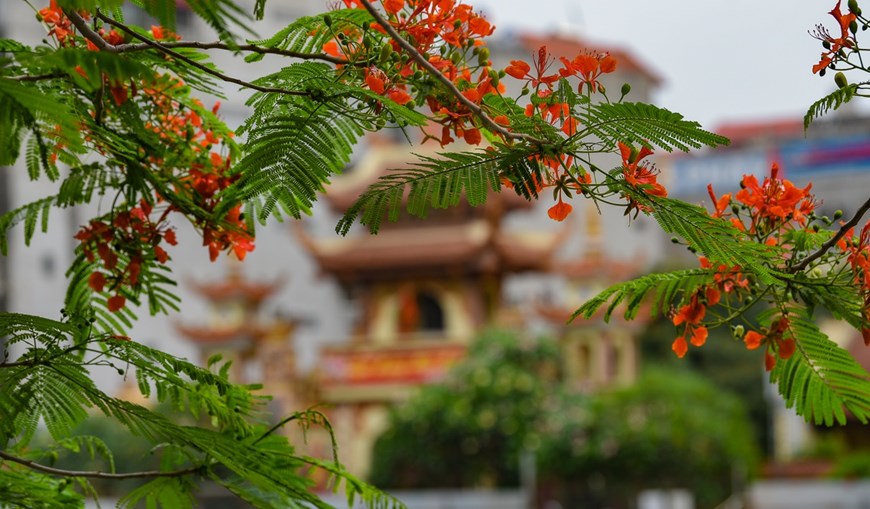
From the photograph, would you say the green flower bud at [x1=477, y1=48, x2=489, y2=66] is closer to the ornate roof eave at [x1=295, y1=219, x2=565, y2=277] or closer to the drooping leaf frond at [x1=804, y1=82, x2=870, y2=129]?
the drooping leaf frond at [x1=804, y1=82, x2=870, y2=129]

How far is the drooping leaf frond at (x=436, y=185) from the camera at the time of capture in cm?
177

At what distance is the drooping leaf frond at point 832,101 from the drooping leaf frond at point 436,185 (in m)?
0.40

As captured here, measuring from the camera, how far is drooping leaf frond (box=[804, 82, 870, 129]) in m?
1.82

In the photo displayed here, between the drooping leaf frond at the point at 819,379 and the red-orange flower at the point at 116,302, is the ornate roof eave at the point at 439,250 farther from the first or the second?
the drooping leaf frond at the point at 819,379

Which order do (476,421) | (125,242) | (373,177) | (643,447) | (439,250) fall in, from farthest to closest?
(373,177)
(439,250)
(476,421)
(643,447)
(125,242)

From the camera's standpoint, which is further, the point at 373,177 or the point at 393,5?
the point at 373,177

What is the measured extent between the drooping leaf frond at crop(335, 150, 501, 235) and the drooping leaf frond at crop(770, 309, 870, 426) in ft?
1.64

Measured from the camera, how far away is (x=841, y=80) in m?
1.83

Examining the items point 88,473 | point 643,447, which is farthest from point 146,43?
point 643,447

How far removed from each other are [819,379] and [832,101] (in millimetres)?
381

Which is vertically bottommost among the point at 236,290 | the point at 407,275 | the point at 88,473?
the point at 88,473

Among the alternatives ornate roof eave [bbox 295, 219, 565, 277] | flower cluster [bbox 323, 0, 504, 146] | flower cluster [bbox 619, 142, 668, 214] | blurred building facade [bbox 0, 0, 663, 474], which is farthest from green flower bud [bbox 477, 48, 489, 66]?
ornate roof eave [bbox 295, 219, 565, 277]

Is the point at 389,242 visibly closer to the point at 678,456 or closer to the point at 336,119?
the point at 678,456

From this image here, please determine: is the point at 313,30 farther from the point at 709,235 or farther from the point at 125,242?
the point at 709,235
